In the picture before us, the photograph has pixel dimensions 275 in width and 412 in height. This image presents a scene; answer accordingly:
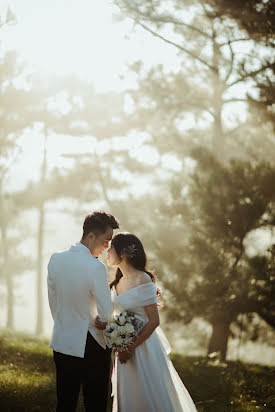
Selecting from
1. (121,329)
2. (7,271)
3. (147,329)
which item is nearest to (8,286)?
(7,271)

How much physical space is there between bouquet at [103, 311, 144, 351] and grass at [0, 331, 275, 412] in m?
2.47

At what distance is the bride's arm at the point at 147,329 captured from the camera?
185 inches

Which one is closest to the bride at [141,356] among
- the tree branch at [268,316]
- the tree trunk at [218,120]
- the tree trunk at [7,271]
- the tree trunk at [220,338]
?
the tree branch at [268,316]

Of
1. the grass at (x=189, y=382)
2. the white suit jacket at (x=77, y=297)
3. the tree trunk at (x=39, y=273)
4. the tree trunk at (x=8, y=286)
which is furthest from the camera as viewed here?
the tree trunk at (x=8, y=286)

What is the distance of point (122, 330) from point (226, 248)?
617 cm

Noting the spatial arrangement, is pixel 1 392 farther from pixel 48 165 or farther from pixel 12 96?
pixel 48 165

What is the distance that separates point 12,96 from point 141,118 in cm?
814

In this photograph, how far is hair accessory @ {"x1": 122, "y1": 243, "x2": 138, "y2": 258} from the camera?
4.87 meters

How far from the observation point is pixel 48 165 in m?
26.1

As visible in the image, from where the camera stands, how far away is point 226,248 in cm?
1016

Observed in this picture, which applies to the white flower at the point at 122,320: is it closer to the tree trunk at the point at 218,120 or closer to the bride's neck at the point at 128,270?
the bride's neck at the point at 128,270

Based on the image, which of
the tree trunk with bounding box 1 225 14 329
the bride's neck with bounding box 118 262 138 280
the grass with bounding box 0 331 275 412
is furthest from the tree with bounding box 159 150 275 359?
the tree trunk with bounding box 1 225 14 329

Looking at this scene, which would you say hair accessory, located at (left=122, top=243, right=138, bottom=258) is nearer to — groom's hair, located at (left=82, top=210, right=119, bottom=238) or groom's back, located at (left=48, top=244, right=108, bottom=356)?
groom's hair, located at (left=82, top=210, right=119, bottom=238)

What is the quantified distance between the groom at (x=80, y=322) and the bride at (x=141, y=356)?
0.56m
